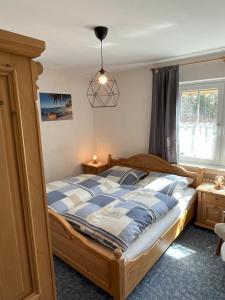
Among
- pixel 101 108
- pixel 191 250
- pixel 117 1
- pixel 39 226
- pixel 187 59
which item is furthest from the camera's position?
pixel 101 108

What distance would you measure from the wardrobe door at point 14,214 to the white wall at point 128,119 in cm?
310

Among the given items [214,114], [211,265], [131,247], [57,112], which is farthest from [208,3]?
[57,112]

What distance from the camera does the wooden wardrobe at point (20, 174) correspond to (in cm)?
63

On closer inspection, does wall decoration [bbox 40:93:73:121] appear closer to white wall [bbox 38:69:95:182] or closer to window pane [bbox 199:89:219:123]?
white wall [bbox 38:69:95:182]

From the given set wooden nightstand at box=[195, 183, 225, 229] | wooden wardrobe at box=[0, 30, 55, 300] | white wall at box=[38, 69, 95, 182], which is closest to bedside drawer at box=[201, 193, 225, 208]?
wooden nightstand at box=[195, 183, 225, 229]

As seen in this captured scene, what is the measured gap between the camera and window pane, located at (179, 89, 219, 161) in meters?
3.09

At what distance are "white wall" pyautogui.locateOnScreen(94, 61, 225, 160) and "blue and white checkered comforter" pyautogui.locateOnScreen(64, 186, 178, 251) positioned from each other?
1.38 m

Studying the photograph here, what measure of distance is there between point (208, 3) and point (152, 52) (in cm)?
125

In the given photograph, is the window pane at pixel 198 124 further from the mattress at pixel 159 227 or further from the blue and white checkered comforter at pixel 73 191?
the blue and white checkered comforter at pixel 73 191

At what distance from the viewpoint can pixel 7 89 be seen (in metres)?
0.63

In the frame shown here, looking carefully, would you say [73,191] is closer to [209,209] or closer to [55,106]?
[55,106]

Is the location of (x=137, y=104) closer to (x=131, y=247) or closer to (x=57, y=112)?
(x=57, y=112)

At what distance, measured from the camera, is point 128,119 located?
3848 millimetres

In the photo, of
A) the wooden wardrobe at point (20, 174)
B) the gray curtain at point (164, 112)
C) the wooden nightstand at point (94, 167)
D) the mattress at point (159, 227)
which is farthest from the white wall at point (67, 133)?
the wooden wardrobe at point (20, 174)
